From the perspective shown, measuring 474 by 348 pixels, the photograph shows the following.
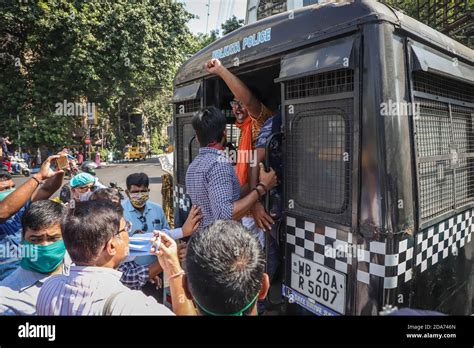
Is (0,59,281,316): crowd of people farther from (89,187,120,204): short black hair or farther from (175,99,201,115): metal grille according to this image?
(175,99,201,115): metal grille

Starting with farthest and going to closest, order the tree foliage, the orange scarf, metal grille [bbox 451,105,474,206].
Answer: the tree foliage → the orange scarf → metal grille [bbox 451,105,474,206]

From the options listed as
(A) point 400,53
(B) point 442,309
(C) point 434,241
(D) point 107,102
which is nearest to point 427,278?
(C) point 434,241

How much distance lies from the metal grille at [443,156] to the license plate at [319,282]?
0.70 meters

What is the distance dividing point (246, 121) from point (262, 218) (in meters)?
1.09

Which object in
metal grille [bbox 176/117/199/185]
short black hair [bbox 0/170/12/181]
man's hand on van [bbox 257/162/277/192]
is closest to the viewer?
man's hand on van [bbox 257/162/277/192]

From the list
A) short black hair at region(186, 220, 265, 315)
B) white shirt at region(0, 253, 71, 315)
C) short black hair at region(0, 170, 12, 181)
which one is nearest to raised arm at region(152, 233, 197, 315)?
short black hair at region(186, 220, 265, 315)

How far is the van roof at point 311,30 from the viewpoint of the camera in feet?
6.73

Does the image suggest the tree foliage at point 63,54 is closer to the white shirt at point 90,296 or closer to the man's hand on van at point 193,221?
the man's hand on van at point 193,221

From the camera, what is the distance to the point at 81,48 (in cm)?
1420

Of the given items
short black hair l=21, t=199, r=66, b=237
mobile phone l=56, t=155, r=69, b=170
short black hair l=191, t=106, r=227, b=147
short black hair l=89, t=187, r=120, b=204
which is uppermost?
short black hair l=191, t=106, r=227, b=147

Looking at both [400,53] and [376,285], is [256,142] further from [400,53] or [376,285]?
[376,285]

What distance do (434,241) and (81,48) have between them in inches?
610

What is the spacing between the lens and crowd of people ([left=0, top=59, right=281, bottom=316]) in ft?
4.22

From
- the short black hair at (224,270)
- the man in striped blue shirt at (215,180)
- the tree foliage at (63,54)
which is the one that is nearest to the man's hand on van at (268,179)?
the man in striped blue shirt at (215,180)
